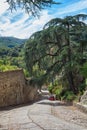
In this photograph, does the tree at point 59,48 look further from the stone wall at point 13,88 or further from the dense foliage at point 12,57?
the stone wall at point 13,88

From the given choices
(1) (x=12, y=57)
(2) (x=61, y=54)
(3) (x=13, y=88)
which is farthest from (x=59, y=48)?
(1) (x=12, y=57)

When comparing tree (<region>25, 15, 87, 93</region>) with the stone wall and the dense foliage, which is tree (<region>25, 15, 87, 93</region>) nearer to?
the dense foliage

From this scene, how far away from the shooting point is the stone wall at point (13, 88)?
27.2 m

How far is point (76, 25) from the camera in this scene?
32156 millimetres

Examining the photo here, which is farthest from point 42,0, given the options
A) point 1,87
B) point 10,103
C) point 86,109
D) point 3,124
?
point 10,103

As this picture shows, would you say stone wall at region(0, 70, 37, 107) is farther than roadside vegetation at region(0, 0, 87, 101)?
No

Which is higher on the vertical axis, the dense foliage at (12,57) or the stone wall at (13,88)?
the dense foliage at (12,57)

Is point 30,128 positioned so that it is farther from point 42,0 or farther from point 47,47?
point 47,47

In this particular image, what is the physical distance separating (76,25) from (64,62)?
3.31 m

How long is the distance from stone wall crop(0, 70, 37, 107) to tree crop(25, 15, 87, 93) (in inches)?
99.2

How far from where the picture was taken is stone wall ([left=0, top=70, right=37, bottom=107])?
89.2 ft

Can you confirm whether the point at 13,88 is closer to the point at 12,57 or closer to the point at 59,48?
the point at 59,48

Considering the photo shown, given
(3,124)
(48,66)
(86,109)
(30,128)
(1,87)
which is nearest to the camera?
(30,128)

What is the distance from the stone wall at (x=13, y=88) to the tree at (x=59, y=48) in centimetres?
252
